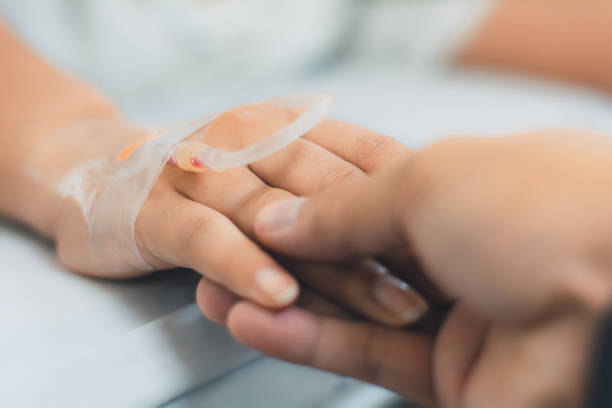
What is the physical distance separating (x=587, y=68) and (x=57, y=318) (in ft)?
3.25

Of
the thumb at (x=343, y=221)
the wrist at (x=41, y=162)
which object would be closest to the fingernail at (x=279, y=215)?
the thumb at (x=343, y=221)

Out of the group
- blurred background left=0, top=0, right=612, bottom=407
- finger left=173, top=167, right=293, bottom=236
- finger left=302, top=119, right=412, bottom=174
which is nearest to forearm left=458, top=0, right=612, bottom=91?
blurred background left=0, top=0, right=612, bottom=407

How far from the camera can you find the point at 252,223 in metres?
0.49

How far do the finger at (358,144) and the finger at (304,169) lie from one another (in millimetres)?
16

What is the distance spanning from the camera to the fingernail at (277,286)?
1.32 ft

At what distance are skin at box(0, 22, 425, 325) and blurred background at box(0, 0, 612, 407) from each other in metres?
0.05

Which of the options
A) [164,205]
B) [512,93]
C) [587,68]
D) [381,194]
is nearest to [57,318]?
[164,205]

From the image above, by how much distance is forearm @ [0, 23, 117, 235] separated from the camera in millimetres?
659

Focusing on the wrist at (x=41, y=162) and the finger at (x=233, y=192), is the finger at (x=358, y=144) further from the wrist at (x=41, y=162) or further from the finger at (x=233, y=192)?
the wrist at (x=41, y=162)

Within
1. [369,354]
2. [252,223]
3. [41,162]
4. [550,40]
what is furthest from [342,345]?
[550,40]

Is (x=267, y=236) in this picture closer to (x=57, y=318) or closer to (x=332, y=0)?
(x=57, y=318)

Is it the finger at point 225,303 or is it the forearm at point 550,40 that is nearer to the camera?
the finger at point 225,303

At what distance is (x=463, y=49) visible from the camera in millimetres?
1224

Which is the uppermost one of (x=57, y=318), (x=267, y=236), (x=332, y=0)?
(x=332, y=0)
